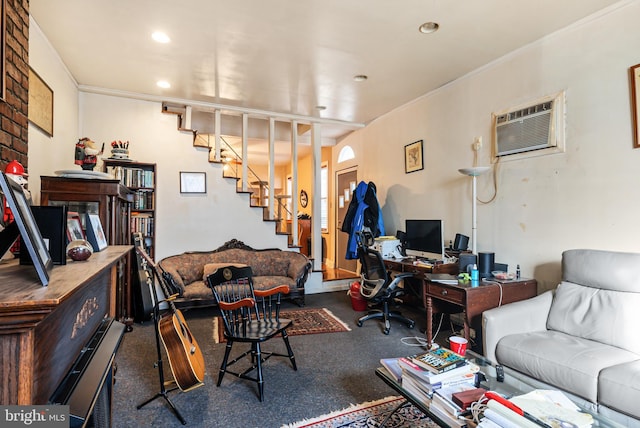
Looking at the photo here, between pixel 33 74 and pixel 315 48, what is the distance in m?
2.37

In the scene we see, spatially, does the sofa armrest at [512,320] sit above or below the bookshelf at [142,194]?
below

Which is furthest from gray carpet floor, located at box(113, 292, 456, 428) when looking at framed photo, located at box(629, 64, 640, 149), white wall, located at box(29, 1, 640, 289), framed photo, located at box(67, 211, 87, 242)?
framed photo, located at box(629, 64, 640, 149)

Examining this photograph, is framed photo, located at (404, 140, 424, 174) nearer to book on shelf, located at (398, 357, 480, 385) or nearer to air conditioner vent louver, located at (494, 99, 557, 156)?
air conditioner vent louver, located at (494, 99, 557, 156)

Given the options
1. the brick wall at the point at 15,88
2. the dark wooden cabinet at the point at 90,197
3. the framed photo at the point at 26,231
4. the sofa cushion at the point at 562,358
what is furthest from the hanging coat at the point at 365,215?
the framed photo at the point at 26,231

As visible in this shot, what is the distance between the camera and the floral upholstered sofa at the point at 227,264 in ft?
12.6

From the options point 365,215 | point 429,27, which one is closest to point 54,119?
point 429,27

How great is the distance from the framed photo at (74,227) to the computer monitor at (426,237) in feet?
10.1

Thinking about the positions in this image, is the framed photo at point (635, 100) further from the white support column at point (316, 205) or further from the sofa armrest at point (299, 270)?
the white support column at point (316, 205)

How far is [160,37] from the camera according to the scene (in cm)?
280

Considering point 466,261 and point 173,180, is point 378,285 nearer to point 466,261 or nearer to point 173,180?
point 466,261

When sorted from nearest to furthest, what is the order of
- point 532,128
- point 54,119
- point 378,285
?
1. point 532,128
2. point 54,119
3. point 378,285

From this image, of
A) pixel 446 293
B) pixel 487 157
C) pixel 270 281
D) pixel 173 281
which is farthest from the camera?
pixel 270 281

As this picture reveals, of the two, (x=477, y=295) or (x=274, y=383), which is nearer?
(x=274, y=383)

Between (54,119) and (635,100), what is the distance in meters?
4.89
